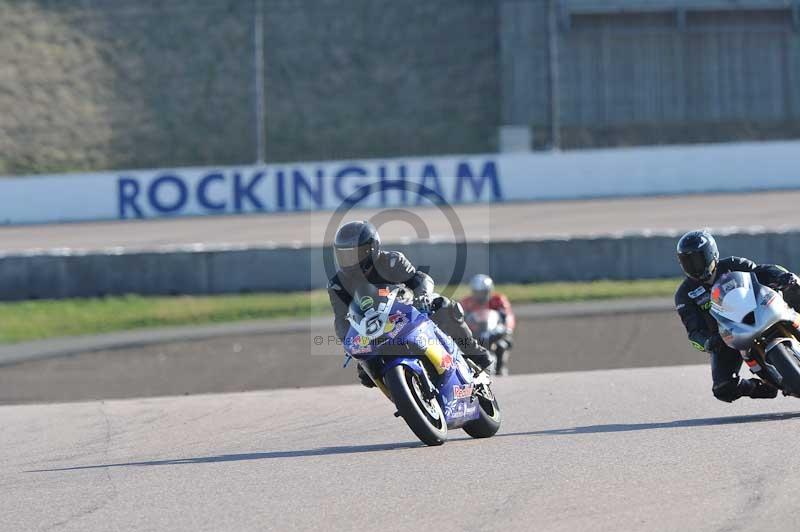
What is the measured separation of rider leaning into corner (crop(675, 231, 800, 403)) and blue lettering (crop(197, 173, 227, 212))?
2628 centimetres

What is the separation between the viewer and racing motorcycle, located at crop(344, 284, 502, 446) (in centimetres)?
790

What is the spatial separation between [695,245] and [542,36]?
3638cm

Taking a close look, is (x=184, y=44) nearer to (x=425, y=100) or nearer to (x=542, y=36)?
(x=425, y=100)

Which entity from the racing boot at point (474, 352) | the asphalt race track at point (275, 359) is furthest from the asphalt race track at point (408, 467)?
the asphalt race track at point (275, 359)

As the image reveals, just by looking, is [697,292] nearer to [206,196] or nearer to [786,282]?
[786,282]

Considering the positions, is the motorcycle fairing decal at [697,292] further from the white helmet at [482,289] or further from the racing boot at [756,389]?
the white helmet at [482,289]

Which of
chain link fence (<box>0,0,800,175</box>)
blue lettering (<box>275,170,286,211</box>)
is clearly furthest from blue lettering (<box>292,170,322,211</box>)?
chain link fence (<box>0,0,800,175</box>)

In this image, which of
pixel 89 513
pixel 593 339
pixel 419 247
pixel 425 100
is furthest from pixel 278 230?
pixel 89 513

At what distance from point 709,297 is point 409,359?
2373 mm

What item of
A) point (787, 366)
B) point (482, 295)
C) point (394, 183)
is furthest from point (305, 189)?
point (787, 366)

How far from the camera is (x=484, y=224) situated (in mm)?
29625

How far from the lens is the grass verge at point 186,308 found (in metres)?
20.6

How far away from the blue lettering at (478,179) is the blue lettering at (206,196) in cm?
633

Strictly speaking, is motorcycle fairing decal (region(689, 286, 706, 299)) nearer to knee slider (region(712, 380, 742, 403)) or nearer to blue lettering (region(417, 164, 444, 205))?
knee slider (region(712, 380, 742, 403))
